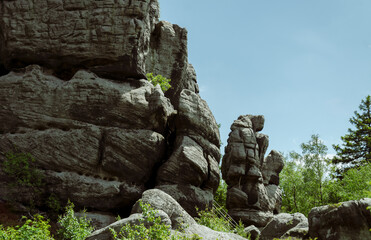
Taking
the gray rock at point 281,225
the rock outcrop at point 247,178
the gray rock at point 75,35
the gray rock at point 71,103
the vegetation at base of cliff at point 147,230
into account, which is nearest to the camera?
the vegetation at base of cliff at point 147,230

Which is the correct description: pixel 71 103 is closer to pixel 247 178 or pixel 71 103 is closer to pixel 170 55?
pixel 170 55

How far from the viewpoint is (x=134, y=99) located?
26516 mm

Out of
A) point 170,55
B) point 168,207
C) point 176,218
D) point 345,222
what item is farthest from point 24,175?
point 345,222

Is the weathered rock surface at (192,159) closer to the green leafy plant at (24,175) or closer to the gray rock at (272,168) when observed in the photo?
the green leafy plant at (24,175)

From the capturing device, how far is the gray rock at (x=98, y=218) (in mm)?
22812

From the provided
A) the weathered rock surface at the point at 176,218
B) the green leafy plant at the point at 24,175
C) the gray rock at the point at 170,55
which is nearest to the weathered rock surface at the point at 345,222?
the weathered rock surface at the point at 176,218

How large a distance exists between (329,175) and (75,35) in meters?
40.4

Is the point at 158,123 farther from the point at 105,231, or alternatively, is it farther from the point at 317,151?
the point at 317,151

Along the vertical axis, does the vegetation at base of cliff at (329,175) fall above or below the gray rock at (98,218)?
above

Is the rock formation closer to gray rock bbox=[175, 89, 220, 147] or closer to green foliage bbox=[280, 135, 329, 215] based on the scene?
gray rock bbox=[175, 89, 220, 147]

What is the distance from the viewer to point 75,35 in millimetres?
27750

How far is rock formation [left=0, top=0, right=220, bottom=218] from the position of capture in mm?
24531

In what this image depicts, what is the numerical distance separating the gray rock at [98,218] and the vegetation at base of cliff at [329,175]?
26.8 meters

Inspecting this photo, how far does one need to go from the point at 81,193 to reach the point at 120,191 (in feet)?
8.22
